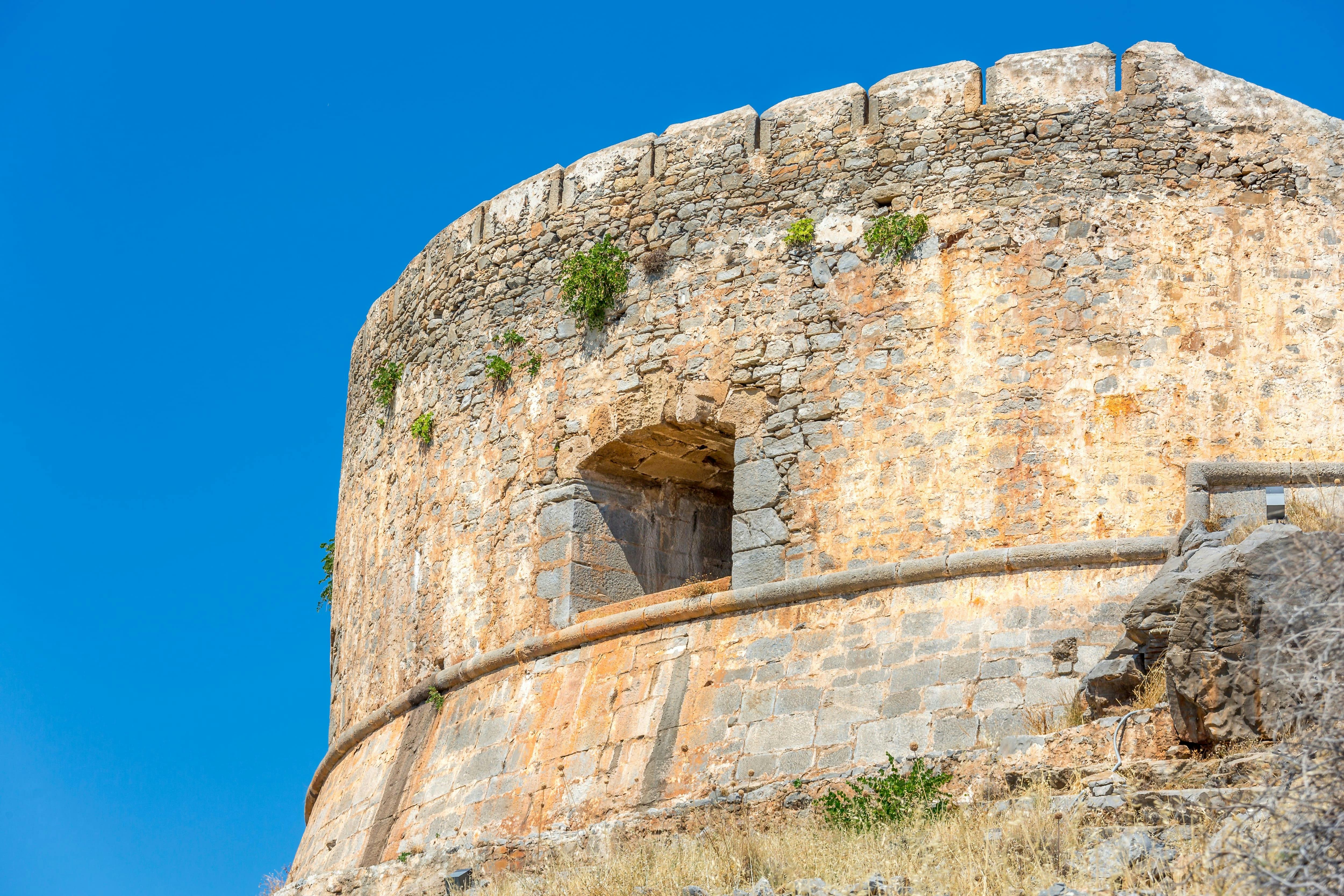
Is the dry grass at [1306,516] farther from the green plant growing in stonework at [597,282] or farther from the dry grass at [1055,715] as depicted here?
the green plant growing in stonework at [597,282]

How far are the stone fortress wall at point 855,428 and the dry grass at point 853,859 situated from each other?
106 cm

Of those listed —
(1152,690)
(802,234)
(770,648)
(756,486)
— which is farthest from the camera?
(802,234)

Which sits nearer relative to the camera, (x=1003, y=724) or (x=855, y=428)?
(x=1003, y=724)

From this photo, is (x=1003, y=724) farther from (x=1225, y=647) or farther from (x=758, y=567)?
(x=1225, y=647)

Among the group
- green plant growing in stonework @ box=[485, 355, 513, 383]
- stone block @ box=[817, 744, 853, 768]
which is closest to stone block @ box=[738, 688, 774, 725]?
stone block @ box=[817, 744, 853, 768]

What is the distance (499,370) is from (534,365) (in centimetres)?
28

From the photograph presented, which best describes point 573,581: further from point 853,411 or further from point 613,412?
point 853,411

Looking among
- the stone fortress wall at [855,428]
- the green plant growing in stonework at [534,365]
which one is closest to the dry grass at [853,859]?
the stone fortress wall at [855,428]

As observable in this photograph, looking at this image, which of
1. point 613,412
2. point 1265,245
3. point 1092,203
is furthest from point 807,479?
point 1265,245

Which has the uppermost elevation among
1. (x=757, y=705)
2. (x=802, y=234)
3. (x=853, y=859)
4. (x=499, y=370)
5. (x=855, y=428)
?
(x=802, y=234)

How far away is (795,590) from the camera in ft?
30.2

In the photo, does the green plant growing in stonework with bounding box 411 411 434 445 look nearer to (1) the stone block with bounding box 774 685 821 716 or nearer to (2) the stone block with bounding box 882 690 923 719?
(1) the stone block with bounding box 774 685 821 716

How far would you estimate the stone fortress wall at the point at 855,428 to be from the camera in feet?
28.7

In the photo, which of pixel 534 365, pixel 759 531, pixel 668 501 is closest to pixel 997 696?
pixel 759 531
